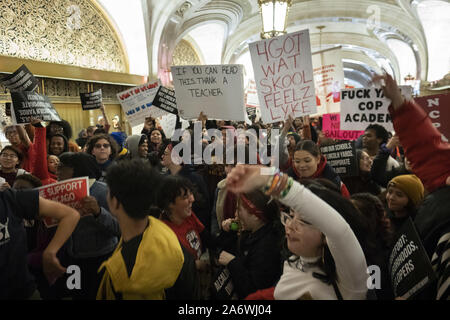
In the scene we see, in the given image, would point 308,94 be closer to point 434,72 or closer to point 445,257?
point 445,257

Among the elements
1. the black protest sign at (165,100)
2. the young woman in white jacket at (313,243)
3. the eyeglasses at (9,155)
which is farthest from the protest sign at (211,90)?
the young woman in white jacket at (313,243)

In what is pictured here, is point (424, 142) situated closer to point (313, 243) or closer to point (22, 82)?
point (313, 243)

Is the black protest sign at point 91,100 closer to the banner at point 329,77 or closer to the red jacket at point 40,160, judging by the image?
the red jacket at point 40,160

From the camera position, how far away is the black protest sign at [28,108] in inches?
132

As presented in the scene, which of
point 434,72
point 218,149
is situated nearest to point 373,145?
point 218,149

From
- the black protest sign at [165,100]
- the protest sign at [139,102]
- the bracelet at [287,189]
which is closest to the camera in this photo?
the bracelet at [287,189]

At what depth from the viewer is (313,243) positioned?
4.27ft

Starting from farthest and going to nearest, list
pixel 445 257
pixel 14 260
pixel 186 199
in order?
1. pixel 186 199
2. pixel 14 260
3. pixel 445 257

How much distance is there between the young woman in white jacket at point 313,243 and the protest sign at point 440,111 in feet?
5.70

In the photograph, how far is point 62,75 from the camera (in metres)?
7.91

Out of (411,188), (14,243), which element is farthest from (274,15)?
(14,243)

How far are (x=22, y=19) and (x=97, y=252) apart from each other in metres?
7.31

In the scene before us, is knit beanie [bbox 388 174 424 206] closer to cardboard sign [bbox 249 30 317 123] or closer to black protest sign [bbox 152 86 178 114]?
cardboard sign [bbox 249 30 317 123]

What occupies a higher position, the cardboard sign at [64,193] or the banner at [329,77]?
the banner at [329,77]
